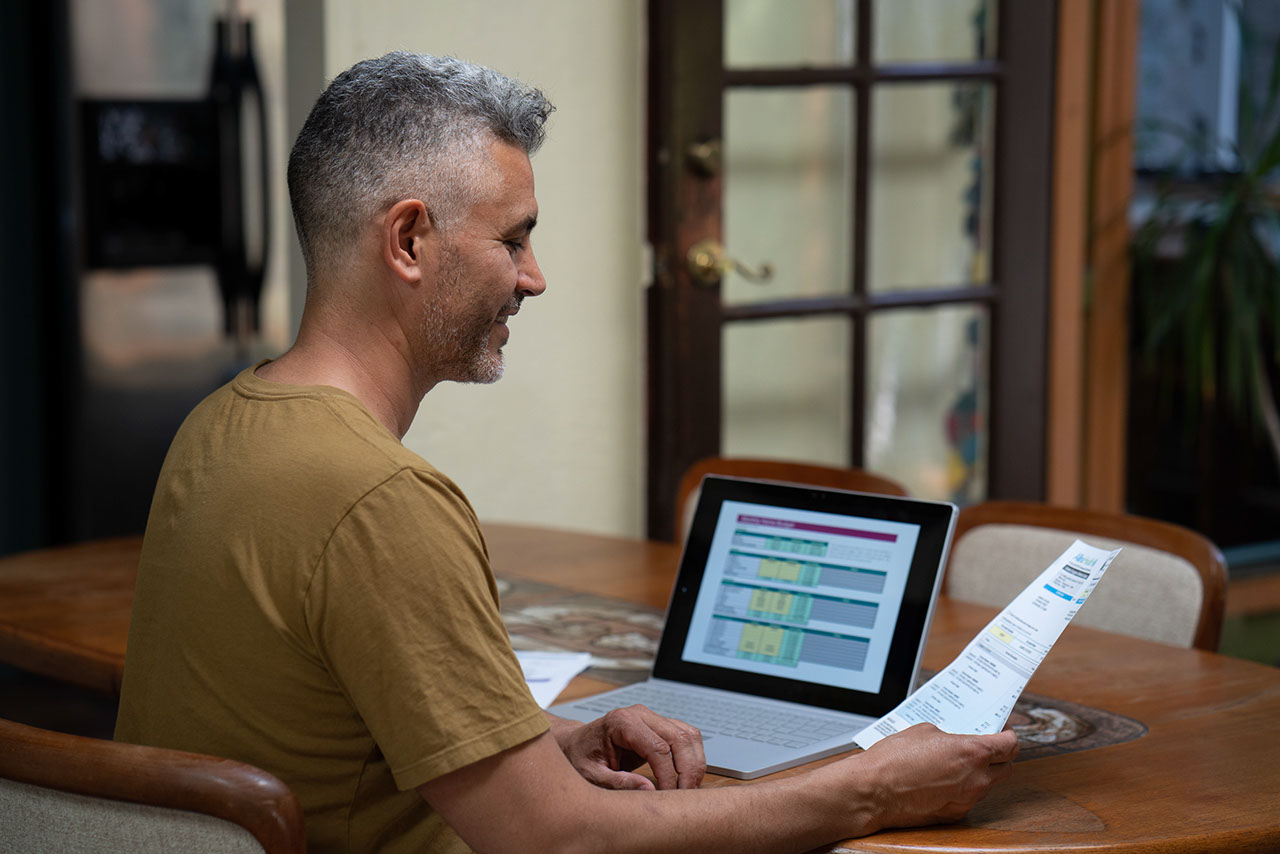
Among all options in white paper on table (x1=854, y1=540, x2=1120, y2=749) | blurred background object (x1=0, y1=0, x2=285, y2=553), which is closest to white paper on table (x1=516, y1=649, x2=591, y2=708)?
white paper on table (x1=854, y1=540, x2=1120, y2=749)

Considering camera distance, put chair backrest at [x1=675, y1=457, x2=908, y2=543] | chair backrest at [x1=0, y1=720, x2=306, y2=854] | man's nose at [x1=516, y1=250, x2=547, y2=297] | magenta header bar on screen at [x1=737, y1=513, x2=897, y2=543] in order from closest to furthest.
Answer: chair backrest at [x1=0, y1=720, x2=306, y2=854], man's nose at [x1=516, y1=250, x2=547, y2=297], magenta header bar on screen at [x1=737, y1=513, x2=897, y2=543], chair backrest at [x1=675, y1=457, x2=908, y2=543]

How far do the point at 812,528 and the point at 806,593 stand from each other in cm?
7

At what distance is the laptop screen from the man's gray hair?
0.55 meters

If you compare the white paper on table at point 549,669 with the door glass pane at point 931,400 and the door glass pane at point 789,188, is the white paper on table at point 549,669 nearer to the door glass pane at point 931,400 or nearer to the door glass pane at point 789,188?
the door glass pane at point 789,188

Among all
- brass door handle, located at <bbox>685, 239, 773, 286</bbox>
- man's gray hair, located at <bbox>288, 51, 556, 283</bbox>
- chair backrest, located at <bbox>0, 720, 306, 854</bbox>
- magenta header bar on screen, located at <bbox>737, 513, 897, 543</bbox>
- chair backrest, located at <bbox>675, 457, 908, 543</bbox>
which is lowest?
chair backrest, located at <bbox>675, 457, 908, 543</bbox>

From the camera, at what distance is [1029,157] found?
10.8 feet

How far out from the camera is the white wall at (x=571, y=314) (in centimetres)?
287

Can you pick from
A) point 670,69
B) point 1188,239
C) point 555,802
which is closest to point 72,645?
point 555,802

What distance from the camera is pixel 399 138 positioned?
3.83 feet

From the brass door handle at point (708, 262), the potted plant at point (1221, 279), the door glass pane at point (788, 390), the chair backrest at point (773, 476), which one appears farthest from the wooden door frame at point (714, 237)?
the potted plant at point (1221, 279)

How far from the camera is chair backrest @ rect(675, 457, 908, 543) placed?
243cm

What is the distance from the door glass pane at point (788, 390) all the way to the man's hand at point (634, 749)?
1812mm

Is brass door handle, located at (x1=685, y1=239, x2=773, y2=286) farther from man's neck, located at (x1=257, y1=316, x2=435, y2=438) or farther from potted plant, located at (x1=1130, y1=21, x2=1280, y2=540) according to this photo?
man's neck, located at (x1=257, y1=316, x2=435, y2=438)

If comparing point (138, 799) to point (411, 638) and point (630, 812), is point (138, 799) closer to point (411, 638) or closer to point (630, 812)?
point (411, 638)
